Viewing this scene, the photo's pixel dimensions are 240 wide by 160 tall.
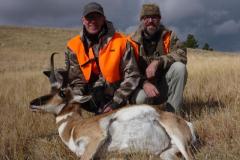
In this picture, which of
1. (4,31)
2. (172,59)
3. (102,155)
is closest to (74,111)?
(102,155)

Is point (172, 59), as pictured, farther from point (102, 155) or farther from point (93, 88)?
point (102, 155)

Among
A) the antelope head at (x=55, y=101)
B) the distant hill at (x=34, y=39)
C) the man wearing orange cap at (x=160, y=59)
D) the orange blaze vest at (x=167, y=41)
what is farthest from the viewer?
the distant hill at (x=34, y=39)

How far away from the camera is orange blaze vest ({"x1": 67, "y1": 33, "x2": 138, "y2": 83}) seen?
5.80 m

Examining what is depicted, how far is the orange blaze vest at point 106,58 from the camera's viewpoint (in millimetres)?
5801

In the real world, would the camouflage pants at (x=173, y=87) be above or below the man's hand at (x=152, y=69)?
below

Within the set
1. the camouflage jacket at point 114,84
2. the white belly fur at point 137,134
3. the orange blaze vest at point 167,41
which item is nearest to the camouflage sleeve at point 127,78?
the camouflage jacket at point 114,84

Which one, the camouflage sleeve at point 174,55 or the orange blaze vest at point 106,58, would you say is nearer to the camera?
the orange blaze vest at point 106,58

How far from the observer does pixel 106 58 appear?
5797 mm

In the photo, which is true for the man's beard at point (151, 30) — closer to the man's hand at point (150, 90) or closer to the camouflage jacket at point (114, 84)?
the camouflage jacket at point (114, 84)

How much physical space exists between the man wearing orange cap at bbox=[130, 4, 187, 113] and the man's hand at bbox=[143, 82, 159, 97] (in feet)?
0.31

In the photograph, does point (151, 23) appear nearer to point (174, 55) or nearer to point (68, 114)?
point (174, 55)

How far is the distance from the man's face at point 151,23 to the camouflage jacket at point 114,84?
449 mm

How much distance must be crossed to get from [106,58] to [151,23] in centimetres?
91

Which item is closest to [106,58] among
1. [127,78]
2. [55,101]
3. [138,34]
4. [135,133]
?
[127,78]
